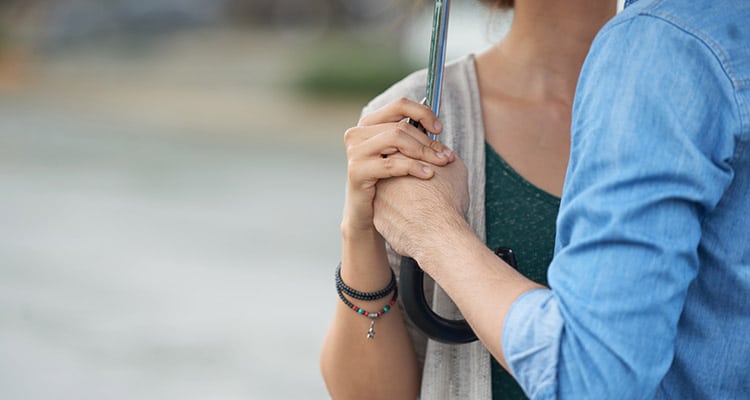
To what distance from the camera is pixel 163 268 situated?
620 cm

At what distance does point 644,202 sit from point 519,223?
2.19 feet

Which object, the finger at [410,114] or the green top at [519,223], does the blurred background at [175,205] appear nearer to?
the green top at [519,223]

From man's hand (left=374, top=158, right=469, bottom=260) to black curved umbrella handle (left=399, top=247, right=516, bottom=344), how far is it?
16 centimetres

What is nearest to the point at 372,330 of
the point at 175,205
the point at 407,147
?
the point at 407,147

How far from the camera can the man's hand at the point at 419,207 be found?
3.66 ft

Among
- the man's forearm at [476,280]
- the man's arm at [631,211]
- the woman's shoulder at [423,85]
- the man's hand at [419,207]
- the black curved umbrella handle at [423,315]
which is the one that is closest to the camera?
the man's arm at [631,211]

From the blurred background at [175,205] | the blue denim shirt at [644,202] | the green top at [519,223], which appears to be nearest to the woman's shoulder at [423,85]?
the green top at [519,223]

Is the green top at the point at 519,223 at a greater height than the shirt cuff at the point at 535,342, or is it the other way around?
the green top at the point at 519,223

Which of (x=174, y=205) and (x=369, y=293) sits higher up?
(x=174, y=205)

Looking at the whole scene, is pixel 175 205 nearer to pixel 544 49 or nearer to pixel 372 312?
pixel 544 49

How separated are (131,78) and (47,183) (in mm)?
8249

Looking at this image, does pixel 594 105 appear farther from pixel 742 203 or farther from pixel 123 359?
pixel 123 359

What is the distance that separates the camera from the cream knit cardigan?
4.82ft

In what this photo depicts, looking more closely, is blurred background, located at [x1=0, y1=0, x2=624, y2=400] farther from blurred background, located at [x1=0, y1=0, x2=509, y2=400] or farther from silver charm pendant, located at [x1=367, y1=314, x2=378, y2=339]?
silver charm pendant, located at [x1=367, y1=314, x2=378, y2=339]
